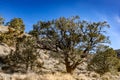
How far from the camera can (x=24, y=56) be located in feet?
102

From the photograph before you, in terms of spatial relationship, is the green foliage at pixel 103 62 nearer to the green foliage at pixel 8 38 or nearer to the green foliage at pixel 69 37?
the green foliage at pixel 69 37

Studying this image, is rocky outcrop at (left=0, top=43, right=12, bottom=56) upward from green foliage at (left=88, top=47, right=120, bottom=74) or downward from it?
upward

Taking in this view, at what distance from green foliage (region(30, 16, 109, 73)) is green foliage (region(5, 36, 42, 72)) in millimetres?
1657

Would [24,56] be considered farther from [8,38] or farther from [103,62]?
[103,62]

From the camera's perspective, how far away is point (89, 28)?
3131 cm

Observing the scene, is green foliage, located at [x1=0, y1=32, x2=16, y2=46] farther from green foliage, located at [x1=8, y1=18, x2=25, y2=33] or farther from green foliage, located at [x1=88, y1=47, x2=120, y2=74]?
green foliage, located at [x1=88, y1=47, x2=120, y2=74]

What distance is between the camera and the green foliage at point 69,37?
31344 millimetres

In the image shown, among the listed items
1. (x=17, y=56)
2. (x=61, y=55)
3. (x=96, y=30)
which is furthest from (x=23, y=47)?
(x=96, y=30)

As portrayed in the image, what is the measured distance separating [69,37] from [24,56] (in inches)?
289

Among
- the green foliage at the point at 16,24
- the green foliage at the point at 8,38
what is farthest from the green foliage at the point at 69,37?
the green foliage at the point at 16,24

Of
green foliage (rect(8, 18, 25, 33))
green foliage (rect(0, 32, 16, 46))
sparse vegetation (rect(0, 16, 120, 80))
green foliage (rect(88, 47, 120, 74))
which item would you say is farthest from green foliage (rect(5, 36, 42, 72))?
green foliage (rect(8, 18, 25, 33))

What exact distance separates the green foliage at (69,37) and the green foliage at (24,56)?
5.44ft

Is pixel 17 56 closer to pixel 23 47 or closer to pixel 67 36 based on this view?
pixel 23 47

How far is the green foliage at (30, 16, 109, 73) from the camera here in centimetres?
3134
